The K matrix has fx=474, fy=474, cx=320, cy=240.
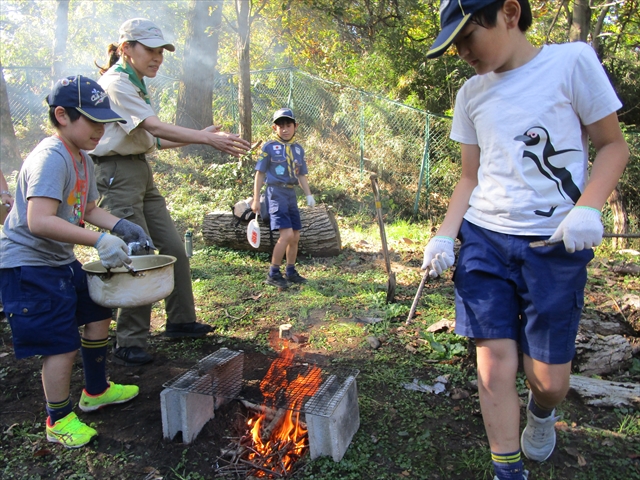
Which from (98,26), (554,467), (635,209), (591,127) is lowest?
(554,467)

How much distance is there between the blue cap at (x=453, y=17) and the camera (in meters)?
1.84

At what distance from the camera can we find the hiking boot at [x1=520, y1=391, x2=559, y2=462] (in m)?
2.29

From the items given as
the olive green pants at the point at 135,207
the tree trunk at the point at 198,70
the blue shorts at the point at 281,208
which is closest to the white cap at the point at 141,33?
the olive green pants at the point at 135,207

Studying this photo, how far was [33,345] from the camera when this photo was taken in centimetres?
251

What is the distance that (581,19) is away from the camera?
24.9 feet

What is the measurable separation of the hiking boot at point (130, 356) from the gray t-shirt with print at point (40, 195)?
1.13 m

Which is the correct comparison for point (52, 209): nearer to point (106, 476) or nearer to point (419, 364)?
point (106, 476)

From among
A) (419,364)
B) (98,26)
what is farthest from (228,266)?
(98,26)

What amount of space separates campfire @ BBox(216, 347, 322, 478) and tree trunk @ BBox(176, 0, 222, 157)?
9654 millimetres

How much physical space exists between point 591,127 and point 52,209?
100 inches

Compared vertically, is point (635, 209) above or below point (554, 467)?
above

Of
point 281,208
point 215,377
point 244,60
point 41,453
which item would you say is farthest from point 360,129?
point 41,453

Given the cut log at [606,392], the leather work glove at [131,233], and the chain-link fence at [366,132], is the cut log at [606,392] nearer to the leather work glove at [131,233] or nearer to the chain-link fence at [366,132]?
the leather work glove at [131,233]

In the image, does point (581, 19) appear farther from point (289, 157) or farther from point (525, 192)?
point (525, 192)
